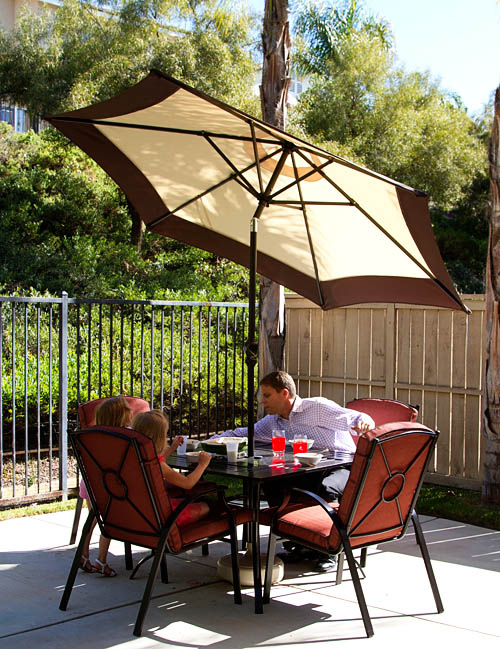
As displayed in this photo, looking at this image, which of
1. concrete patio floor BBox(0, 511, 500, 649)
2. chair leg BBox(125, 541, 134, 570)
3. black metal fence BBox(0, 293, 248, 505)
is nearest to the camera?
concrete patio floor BBox(0, 511, 500, 649)

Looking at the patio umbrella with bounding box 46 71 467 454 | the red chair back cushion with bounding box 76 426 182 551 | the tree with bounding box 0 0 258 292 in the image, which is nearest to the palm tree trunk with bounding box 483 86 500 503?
the patio umbrella with bounding box 46 71 467 454

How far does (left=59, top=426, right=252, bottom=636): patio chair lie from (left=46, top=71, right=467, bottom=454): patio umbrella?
2.63 feet

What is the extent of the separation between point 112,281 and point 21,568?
8.68m

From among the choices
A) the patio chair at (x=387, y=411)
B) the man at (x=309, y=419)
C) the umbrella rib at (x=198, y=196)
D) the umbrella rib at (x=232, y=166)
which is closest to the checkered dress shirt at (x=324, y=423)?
the man at (x=309, y=419)

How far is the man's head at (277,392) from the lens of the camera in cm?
536

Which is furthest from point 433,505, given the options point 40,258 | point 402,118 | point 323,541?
point 402,118

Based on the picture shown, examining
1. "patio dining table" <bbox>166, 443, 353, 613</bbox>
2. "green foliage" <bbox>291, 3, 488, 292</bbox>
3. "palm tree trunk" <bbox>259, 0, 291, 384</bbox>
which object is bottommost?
"patio dining table" <bbox>166, 443, 353, 613</bbox>

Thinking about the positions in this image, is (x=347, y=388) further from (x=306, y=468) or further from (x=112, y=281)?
(x=112, y=281)

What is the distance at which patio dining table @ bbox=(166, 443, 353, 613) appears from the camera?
4.32 meters

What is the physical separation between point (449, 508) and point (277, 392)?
7.75 feet

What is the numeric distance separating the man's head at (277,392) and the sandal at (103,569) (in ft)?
4.76

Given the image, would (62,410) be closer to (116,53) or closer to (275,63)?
(275,63)

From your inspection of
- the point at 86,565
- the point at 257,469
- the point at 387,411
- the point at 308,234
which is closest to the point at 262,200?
the point at 308,234

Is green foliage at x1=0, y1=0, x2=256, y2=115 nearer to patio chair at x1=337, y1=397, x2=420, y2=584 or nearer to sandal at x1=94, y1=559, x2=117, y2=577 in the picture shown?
patio chair at x1=337, y1=397, x2=420, y2=584
